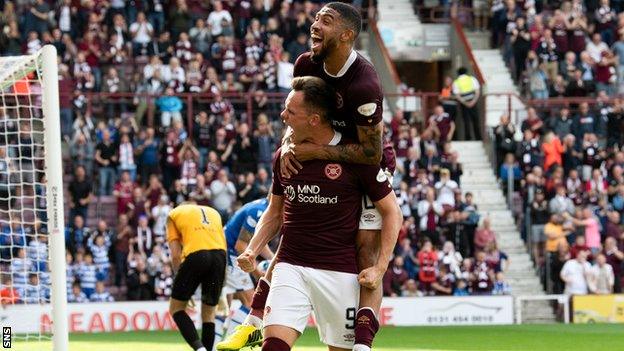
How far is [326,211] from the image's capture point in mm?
9250

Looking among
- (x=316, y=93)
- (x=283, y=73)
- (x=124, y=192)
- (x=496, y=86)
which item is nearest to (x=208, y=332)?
(x=316, y=93)

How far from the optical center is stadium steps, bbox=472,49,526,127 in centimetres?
3322

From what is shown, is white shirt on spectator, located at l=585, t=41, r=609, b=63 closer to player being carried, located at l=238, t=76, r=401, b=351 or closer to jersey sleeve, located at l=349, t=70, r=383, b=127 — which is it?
player being carried, located at l=238, t=76, r=401, b=351

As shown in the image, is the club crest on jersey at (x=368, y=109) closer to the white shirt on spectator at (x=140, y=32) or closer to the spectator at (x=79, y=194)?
the spectator at (x=79, y=194)

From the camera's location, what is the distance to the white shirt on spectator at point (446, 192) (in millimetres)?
29469

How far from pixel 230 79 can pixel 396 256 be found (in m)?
5.74

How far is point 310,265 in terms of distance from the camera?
30.2ft

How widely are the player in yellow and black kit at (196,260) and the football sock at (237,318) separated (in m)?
0.43

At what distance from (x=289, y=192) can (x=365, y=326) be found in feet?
3.35

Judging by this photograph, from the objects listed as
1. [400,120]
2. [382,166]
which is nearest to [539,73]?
[400,120]

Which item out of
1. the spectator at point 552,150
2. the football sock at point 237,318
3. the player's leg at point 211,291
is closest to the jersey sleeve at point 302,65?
the football sock at point 237,318

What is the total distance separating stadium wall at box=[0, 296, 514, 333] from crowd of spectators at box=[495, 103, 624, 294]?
1.98 m

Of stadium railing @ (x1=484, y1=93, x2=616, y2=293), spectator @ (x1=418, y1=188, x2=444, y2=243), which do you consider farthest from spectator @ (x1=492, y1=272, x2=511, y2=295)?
spectator @ (x1=418, y1=188, x2=444, y2=243)

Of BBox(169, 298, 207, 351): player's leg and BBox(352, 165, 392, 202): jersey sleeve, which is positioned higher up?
BBox(352, 165, 392, 202): jersey sleeve
